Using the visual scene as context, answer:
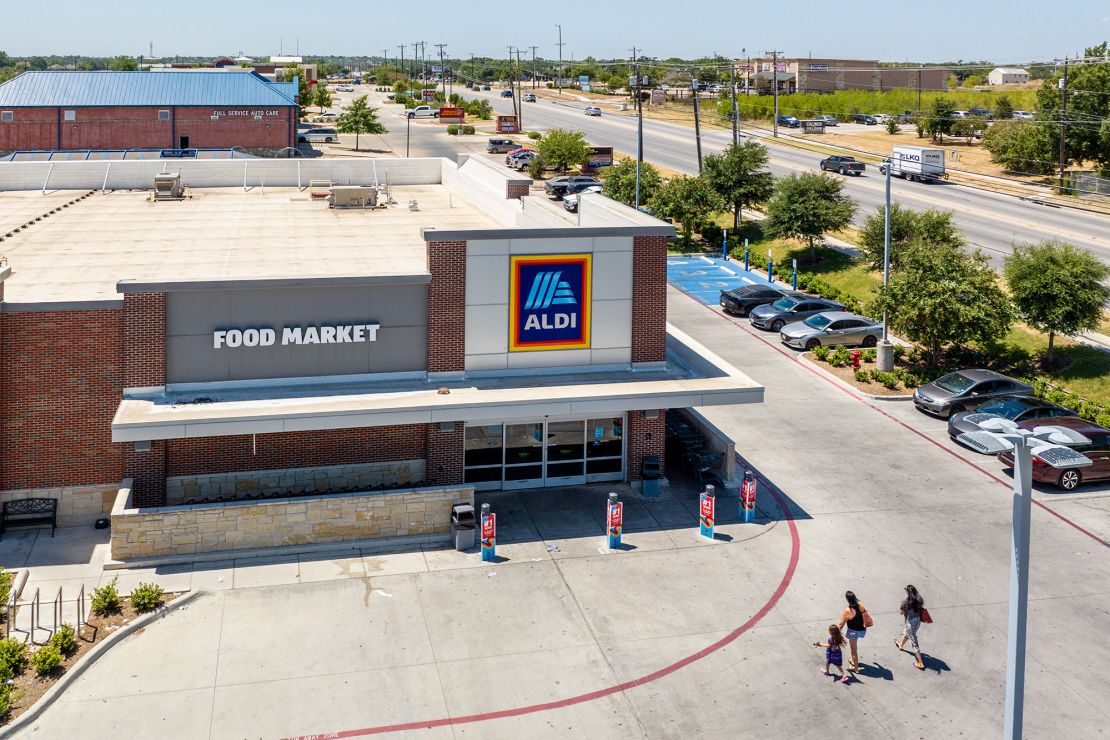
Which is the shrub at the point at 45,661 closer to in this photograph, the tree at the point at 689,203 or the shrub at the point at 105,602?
the shrub at the point at 105,602

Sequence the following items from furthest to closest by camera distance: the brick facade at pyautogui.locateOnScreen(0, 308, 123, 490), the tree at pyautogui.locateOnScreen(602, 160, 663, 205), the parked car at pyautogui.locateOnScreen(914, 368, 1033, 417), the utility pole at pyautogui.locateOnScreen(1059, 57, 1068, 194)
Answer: the utility pole at pyautogui.locateOnScreen(1059, 57, 1068, 194) → the tree at pyautogui.locateOnScreen(602, 160, 663, 205) → the parked car at pyautogui.locateOnScreen(914, 368, 1033, 417) → the brick facade at pyautogui.locateOnScreen(0, 308, 123, 490)

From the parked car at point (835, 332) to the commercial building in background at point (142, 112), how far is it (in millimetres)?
53389

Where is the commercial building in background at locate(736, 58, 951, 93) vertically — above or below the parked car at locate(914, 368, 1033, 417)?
above

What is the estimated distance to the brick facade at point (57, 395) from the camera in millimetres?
25219

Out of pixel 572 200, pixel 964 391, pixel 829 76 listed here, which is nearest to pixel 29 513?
pixel 964 391

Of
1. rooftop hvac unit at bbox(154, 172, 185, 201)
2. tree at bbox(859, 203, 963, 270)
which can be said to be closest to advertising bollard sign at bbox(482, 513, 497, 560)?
rooftop hvac unit at bbox(154, 172, 185, 201)

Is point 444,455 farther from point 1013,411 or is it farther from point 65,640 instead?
point 1013,411

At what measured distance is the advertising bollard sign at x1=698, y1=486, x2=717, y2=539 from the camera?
2578 cm

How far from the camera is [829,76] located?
580 ft

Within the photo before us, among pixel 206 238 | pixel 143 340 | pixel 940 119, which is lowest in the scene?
pixel 143 340

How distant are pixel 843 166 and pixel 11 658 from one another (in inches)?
3094

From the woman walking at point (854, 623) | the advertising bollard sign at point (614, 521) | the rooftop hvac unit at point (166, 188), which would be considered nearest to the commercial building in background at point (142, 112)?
the rooftop hvac unit at point (166, 188)

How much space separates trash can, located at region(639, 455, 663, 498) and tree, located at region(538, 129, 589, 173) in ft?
207

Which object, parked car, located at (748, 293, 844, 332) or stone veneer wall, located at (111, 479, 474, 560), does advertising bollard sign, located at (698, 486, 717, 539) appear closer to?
stone veneer wall, located at (111, 479, 474, 560)
